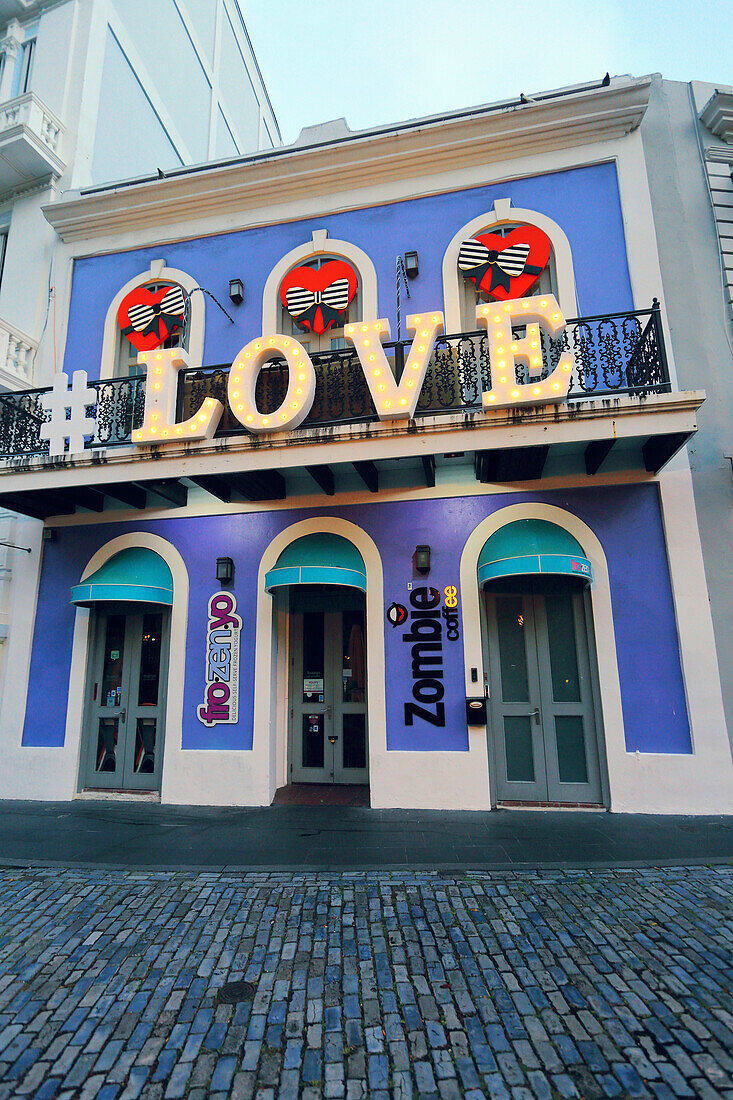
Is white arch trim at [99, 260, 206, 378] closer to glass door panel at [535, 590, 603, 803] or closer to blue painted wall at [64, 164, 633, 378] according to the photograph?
blue painted wall at [64, 164, 633, 378]

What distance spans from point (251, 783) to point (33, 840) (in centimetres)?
260

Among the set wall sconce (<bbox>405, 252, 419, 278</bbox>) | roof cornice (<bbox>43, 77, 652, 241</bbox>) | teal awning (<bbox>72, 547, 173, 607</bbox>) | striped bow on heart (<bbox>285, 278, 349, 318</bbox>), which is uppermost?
roof cornice (<bbox>43, 77, 652, 241</bbox>)

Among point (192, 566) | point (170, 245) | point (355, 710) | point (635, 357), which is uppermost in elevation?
point (170, 245)

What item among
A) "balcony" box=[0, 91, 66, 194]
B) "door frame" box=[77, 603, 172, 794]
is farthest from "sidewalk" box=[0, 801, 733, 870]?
"balcony" box=[0, 91, 66, 194]

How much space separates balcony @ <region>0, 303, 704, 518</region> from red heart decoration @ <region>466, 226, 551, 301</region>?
1.29 m

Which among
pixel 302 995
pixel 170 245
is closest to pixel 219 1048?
pixel 302 995

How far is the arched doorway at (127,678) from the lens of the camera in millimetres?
8172

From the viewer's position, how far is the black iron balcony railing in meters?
6.70

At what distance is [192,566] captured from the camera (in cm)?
831

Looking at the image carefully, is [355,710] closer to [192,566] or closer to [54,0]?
[192,566]

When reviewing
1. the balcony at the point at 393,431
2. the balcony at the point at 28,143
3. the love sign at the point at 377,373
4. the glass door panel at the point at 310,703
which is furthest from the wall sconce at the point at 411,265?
the balcony at the point at 28,143

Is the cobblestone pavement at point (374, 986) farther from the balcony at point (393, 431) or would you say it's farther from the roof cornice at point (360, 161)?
the roof cornice at point (360, 161)

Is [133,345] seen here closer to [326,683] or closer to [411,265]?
[411,265]

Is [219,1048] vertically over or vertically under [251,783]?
under
